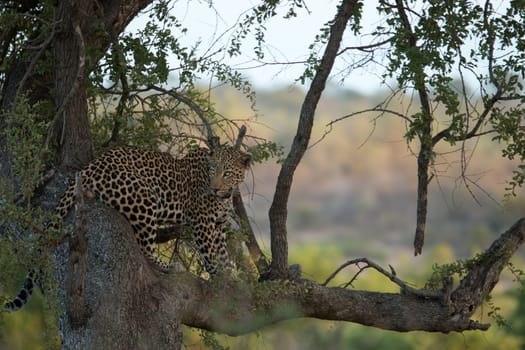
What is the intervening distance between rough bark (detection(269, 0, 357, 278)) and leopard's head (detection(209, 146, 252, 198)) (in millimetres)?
670

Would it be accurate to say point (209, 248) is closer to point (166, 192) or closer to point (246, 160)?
point (166, 192)

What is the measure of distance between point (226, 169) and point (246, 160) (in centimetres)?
23

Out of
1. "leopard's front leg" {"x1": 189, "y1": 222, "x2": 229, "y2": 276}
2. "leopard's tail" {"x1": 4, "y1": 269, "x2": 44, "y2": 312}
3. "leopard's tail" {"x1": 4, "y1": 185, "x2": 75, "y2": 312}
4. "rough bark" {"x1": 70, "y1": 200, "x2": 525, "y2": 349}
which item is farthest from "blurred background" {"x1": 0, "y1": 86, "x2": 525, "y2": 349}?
"leopard's tail" {"x1": 4, "y1": 269, "x2": 44, "y2": 312}

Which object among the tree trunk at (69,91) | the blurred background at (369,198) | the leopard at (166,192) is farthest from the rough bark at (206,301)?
the blurred background at (369,198)

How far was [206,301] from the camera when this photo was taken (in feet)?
24.3

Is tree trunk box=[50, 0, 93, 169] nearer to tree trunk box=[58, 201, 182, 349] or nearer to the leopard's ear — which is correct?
tree trunk box=[58, 201, 182, 349]

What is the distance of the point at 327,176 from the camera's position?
65.1 metres

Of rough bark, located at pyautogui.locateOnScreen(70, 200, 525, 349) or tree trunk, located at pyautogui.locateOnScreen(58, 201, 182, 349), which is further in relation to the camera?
rough bark, located at pyautogui.locateOnScreen(70, 200, 525, 349)

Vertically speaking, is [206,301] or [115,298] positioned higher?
[206,301]

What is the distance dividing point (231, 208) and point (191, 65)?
134 centimetres

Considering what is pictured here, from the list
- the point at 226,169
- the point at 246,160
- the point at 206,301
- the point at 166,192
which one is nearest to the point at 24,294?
the point at 206,301

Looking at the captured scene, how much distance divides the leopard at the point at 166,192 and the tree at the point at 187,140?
0.57 feet

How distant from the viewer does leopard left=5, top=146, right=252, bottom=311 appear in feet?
24.5

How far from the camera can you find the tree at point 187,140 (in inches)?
271
